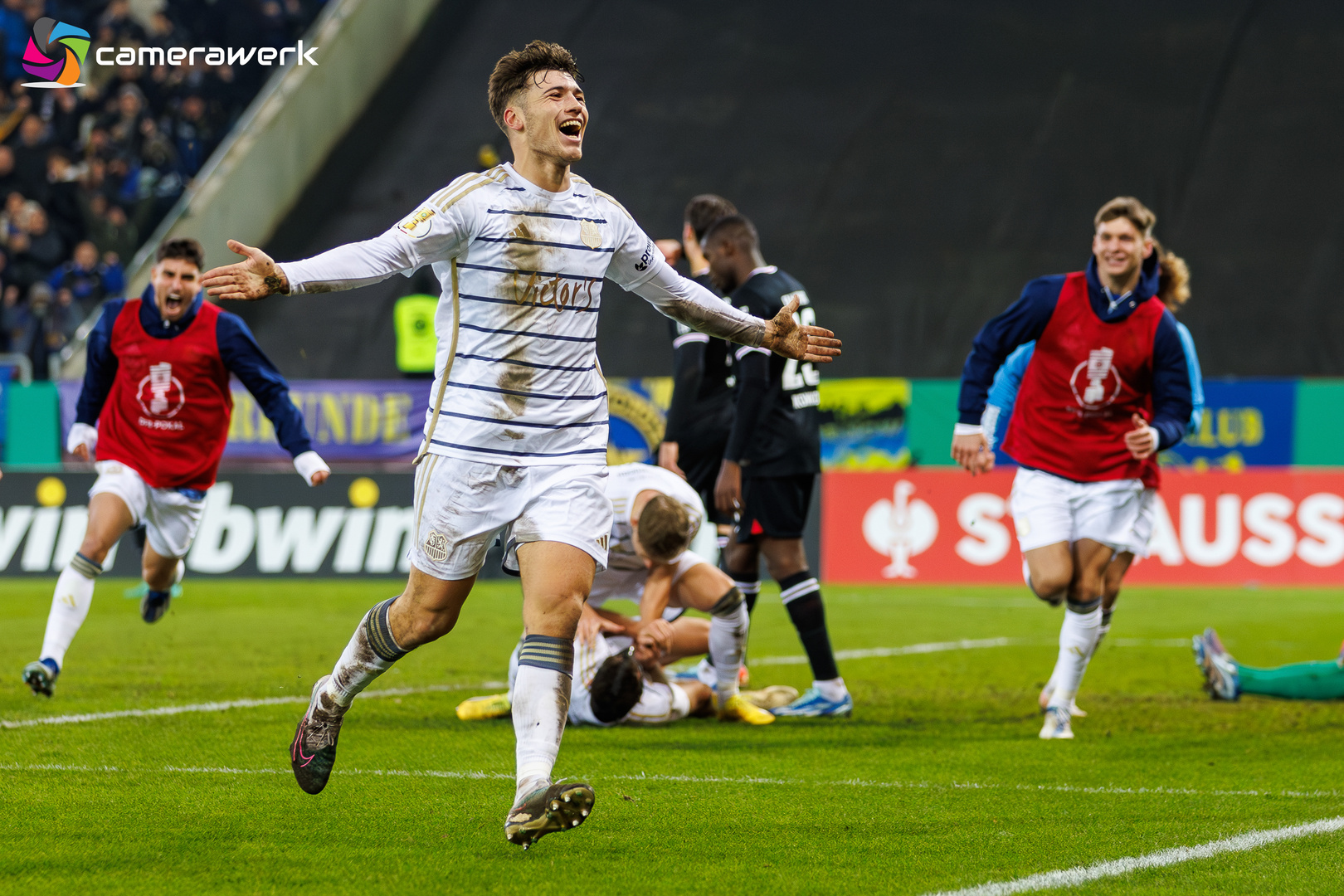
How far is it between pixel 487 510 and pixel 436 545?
0.59 ft

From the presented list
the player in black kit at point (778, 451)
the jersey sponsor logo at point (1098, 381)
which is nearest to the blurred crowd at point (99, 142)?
the player in black kit at point (778, 451)

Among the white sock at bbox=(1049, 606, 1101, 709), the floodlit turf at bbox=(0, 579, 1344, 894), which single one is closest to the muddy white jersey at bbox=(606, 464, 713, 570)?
the floodlit turf at bbox=(0, 579, 1344, 894)

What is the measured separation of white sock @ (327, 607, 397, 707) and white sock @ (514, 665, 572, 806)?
0.55 meters

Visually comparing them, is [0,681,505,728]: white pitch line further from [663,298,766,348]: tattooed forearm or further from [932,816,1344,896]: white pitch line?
[932,816,1344,896]: white pitch line

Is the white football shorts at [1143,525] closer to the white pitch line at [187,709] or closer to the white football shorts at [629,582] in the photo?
the white football shorts at [629,582]

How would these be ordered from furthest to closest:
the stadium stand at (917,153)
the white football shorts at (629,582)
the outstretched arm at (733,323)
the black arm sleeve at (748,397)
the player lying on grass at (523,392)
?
the stadium stand at (917,153), the black arm sleeve at (748,397), the white football shorts at (629,582), the outstretched arm at (733,323), the player lying on grass at (523,392)

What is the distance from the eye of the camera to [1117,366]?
7.13m

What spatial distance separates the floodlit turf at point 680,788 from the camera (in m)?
4.33

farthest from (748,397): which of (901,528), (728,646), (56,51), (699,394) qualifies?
(56,51)

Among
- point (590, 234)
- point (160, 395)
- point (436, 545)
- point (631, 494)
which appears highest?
point (590, 234)

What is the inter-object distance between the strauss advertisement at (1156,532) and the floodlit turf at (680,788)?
548cm

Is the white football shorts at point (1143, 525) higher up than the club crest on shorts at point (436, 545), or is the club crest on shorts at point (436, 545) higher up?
the white football shorts at point (1143, 525)

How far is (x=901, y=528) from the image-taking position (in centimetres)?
1591

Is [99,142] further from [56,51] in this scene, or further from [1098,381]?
[1098,381]
